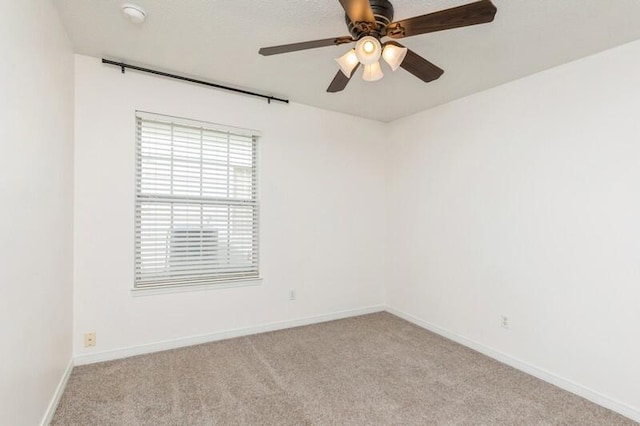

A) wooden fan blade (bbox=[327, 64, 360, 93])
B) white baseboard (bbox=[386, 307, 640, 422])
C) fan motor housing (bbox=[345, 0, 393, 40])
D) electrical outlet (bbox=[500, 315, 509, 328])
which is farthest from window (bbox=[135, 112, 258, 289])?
electrical outlet (bbox=[500, 315, 509, 328])

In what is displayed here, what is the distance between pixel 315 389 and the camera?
243 centimetres

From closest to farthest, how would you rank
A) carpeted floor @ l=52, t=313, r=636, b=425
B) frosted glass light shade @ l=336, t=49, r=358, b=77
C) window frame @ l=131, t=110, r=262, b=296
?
1. frosted glass light shade @ l=336, t=49, r=358, b=77
2. carpeted floor @ l=52, t=313, r=636, b=425
3. window frame @ l=131, t=110, r=262, b=296

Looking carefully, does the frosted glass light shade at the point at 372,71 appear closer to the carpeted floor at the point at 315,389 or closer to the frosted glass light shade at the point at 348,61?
the frosted glass light shade at the point at 348,61

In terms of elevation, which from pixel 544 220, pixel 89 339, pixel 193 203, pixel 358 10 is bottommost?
pixel 89 339

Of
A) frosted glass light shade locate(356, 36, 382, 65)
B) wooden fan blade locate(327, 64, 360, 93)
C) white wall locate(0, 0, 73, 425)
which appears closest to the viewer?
white wall locate(0, 0, 73, 425)

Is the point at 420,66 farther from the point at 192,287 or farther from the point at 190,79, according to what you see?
the point at 192,287

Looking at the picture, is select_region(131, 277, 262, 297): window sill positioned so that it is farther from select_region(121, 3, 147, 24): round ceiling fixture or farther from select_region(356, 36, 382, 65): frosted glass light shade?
select_region(356, 36, 382, 65): frosted glass light shade

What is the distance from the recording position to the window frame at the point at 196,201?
2932 mm

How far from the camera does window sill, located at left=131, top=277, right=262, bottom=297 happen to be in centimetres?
295

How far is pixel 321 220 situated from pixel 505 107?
2.20 m

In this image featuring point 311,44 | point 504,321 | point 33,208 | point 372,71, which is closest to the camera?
point 33,208

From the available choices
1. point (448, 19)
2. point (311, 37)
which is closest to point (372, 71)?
point (448, 19)

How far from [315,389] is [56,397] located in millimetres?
1742

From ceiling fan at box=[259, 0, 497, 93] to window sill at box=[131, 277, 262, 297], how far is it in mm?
2249
